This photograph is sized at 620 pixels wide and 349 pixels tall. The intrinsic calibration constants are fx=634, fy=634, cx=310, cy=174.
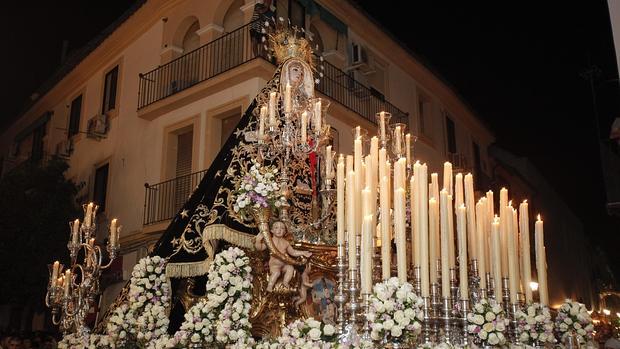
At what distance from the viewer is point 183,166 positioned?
12.8 meters

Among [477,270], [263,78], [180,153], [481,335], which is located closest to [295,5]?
[263,78]

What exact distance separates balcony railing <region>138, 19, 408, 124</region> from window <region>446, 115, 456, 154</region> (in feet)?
14.4

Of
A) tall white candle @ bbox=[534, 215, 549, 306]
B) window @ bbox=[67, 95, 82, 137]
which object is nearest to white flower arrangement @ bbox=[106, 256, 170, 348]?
tall white candle @ bbox=[534, 215, 549, 306]

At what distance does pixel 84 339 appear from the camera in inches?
230

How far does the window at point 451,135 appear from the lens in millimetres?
18344

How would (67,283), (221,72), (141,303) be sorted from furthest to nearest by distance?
(221,72) → (67,283) → (141,303)

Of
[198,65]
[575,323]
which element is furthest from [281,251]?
[198,65]

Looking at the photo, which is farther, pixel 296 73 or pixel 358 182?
pixel 296 73

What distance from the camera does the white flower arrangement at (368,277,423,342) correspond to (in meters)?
3.47

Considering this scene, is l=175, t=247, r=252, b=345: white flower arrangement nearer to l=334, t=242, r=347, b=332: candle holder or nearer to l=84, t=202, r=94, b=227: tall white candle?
l=334, t=242, r=347, b=332: candle holder

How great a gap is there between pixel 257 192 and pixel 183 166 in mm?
8068

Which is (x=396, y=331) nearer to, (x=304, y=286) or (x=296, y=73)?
(x=304, y=286)

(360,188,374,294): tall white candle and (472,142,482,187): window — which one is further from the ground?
(472,142,482,187): window

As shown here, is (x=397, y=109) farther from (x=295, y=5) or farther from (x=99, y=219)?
(x=99, y=219)
